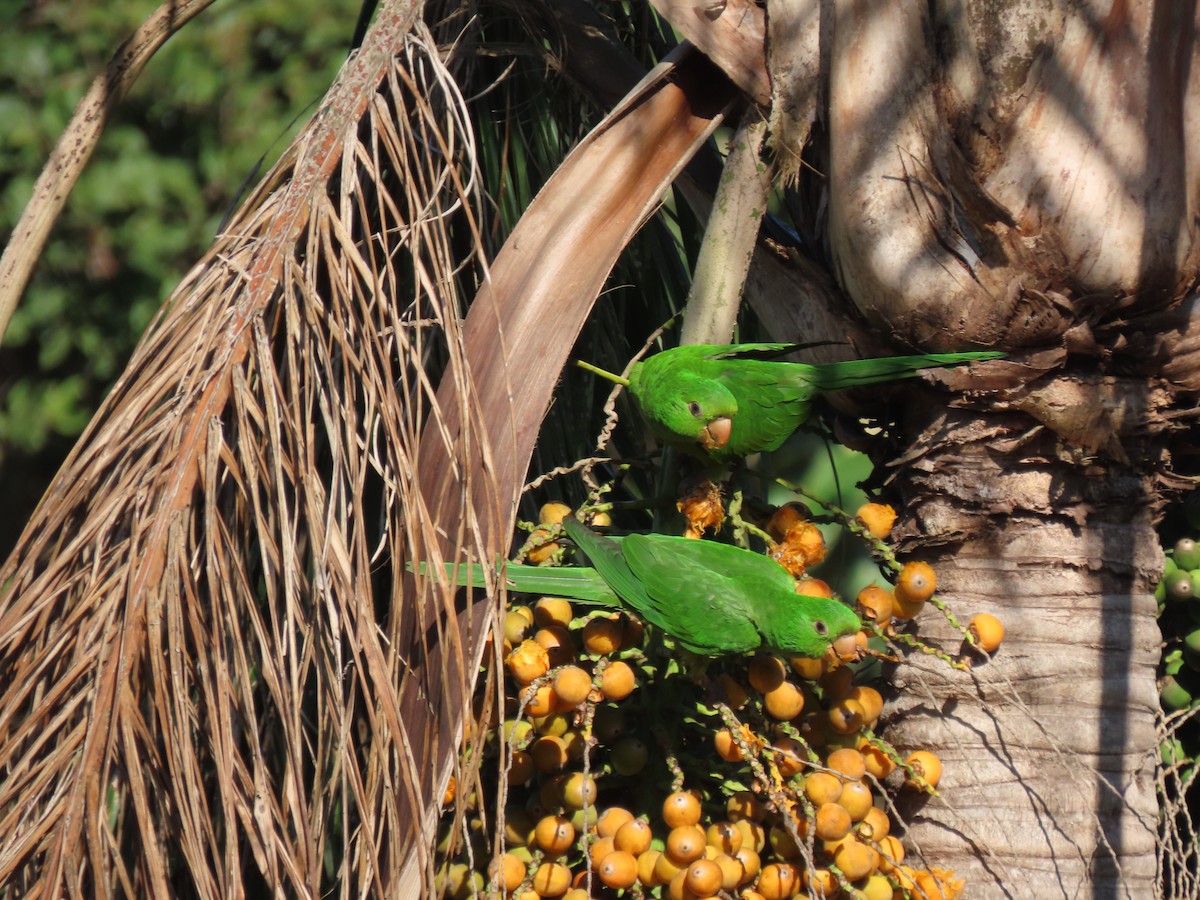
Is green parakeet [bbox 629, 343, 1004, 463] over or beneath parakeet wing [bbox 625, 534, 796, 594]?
over

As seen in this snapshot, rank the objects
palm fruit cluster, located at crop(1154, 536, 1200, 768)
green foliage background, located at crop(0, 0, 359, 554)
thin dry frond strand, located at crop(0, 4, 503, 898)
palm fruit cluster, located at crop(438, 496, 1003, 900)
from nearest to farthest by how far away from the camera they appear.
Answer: thin dry frond strand, located at crop(0, 4, 503, 898) → palm fruit cluster, located at crop(438, 496, 1003, 900) → palm fruit cluster, located at crop(1154, 536, 1200, 768) → green foliage background, located at crop(0, 0, 359, 554)

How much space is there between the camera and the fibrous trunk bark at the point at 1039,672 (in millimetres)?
1407

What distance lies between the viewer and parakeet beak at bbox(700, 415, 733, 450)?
4.78ft

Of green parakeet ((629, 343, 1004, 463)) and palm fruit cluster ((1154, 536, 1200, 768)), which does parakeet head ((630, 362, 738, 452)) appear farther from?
palm fruit cluster ((1154, 536, 1200, 768))

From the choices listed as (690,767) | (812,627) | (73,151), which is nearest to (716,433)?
(812,627)

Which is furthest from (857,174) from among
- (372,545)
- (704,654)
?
(372,545)

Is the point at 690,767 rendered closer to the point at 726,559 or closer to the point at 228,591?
the point at 726,559

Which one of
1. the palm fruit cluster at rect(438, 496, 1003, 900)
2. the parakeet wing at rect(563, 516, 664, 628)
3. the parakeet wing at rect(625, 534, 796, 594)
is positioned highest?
the parakeet wing at rect(625, 534, 796, 594)

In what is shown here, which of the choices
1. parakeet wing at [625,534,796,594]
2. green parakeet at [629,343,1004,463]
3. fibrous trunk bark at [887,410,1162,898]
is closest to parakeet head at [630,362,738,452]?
green parakeet at [629,343,1004,463]

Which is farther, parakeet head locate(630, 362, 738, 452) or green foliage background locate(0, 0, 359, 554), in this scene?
green foliage background locate(0, 0, 359, 554)

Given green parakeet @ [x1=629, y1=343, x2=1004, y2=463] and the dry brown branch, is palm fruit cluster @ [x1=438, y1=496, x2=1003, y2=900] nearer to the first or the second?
green parakeet @ [x1=629, y1=343, x2=1004, y2=463]

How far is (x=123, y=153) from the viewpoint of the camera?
255 centimetres

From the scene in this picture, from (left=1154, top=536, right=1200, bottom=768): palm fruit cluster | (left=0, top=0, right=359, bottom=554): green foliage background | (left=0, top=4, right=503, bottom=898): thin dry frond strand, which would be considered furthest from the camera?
(left=0, top=0, right=359, bottom=554): green foliage background

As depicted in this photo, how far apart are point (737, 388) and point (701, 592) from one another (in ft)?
1.06
